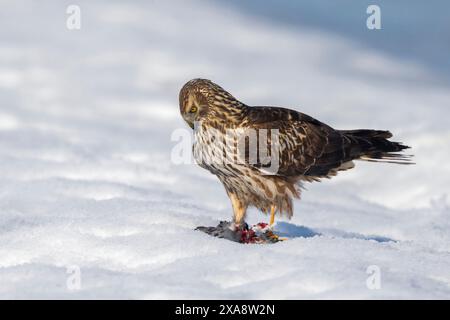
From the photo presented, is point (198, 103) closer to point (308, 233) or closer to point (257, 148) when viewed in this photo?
point (257, 148)

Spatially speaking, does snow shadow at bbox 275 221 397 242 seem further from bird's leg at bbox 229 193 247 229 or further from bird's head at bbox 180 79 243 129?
bird's head at bbox 180 79 243 129

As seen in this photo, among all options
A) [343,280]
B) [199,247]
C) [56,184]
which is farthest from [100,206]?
[343,280]

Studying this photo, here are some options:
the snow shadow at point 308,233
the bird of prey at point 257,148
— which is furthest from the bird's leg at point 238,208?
the snow shadow at point 308,233

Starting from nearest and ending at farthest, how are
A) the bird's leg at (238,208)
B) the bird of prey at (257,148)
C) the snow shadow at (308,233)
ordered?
the bird of prey at (257,148), the bird's leg at (238,208), the snow shadow at (308,233)

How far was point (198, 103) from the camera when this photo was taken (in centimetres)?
852

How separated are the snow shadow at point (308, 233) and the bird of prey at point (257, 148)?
662 millimetres

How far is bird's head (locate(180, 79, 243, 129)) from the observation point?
8.49m

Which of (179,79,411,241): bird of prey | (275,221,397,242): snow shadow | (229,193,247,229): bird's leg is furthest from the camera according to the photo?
(275,221,397,242): snow shadow

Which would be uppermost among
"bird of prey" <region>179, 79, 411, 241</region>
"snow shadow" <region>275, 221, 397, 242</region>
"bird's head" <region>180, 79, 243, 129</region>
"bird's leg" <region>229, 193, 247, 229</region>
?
"bird's head" <region>180, 79, 243, 129</region>

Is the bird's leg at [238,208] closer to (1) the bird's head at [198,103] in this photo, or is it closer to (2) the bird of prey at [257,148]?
(2) the bird of prey at [257,148]

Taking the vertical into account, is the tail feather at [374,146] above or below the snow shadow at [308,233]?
above

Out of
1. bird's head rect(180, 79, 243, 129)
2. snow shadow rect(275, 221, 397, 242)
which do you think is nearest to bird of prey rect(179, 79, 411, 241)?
bird's head rect(180, 79, 243, 129)

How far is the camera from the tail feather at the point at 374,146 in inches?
368
